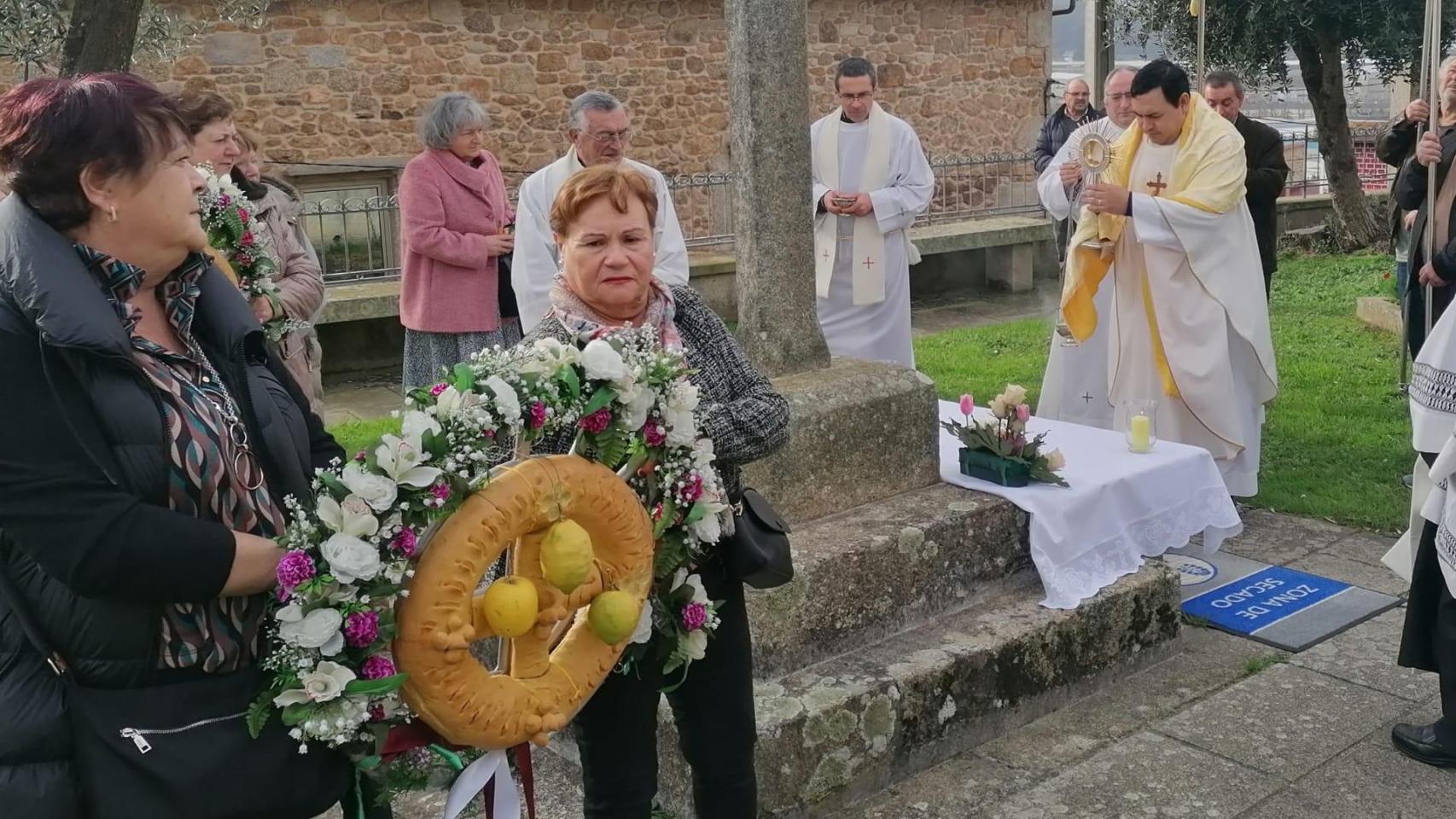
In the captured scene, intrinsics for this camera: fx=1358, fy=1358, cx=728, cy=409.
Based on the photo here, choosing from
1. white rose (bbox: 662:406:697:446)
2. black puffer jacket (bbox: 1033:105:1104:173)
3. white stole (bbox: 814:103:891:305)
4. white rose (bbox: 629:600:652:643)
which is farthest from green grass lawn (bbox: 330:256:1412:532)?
white rose (bbox: 662:406:697:446)

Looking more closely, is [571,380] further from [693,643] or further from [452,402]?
[693,643]

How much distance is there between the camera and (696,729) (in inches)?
113

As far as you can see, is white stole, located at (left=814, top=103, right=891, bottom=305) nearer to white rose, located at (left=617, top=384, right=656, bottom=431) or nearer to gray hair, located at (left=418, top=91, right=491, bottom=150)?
gray hair, located at (left=418, top=91, right=491, bottom=150)

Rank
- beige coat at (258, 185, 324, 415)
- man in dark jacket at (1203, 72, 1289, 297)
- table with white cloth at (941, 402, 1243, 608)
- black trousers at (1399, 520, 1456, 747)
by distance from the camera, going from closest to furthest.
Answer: black trousers at (1399, 520, 1456, 747) → table with white cloth at (941, 402, 1243, 608) → beige coat at (258, 185, 324, 415) → man in dark jacket at (1203, 72, 1289, 297)

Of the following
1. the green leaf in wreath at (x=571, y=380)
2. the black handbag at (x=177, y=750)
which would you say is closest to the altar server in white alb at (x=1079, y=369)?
the green leaf in wreath at (x=571, y=380)

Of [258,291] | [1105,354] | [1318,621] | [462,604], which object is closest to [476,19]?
[1105,354]

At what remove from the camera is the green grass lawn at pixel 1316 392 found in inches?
245

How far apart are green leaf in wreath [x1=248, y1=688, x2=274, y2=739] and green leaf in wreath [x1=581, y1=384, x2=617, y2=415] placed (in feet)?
2.33

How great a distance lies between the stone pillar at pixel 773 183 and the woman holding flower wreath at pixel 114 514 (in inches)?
91.1

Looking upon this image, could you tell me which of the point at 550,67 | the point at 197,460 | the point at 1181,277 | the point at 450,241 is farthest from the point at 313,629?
the point at 550,67

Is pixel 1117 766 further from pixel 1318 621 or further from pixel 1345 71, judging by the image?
pixel 1345 71

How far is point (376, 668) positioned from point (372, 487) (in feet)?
0.95

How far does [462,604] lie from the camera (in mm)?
2207

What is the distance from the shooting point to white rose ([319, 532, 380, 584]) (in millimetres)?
2035
